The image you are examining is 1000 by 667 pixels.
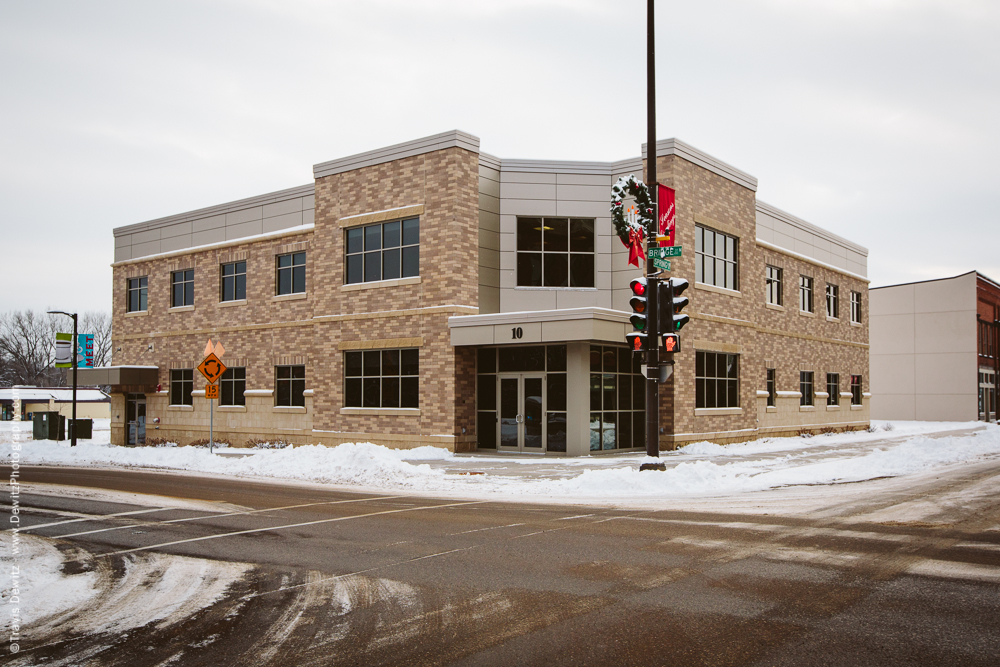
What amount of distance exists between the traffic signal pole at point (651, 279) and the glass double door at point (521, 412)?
7158mm

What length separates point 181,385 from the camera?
3272 centimetres

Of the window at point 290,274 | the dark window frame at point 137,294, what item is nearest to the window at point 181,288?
the dark window frame at point 137,294

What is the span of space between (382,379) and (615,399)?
7359 millimetres

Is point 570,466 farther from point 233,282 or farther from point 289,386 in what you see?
point 233,282

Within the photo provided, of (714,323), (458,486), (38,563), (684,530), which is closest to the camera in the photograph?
(38,563)

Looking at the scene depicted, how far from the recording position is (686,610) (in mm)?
6133

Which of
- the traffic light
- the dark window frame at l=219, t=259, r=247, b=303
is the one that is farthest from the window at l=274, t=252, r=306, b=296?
the traffic light

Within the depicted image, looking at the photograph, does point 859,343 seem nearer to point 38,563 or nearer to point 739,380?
point 739,380

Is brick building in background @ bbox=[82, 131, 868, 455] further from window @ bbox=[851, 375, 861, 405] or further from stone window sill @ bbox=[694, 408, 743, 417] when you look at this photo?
window @ bbox=[851, 375, 861, 405]

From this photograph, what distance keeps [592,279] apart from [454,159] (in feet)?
18.8

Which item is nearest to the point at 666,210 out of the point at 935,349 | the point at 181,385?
the point at 181,385

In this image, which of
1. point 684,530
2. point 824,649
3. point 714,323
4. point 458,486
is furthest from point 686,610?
point 714,323

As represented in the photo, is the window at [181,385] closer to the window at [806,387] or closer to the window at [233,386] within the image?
the window at [233,386]

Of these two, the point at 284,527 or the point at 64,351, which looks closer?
the point at 284,527
